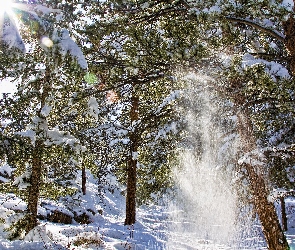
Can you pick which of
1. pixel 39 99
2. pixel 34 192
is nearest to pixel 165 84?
pixel 39 99

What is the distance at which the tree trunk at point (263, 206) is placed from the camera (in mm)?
6316

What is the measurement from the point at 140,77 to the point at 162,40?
0.86 m

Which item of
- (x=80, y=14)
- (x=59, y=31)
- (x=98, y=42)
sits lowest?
(x=59, y=31)

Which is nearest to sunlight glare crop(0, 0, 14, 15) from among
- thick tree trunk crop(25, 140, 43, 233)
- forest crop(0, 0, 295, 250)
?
forest crop(0, 0, 295, 250)

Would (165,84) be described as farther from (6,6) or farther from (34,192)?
(34,192)

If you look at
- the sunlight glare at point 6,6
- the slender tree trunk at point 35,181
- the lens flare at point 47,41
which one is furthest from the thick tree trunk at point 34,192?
the sunlight glare at point 6,6

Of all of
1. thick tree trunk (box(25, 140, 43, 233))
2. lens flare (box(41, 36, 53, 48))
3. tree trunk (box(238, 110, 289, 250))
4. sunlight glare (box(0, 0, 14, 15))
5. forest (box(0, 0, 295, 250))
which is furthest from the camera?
thick tree trunk (box(25, 140, 43, 233))

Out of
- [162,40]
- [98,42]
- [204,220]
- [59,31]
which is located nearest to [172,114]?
[162,40]

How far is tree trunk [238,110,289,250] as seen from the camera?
20.7ft

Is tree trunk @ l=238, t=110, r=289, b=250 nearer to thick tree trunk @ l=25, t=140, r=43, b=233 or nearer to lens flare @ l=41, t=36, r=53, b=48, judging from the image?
lens flare @ l=41, t=36, r=53, b=48

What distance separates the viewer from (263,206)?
6445mm

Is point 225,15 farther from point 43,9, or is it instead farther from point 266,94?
point 43,9

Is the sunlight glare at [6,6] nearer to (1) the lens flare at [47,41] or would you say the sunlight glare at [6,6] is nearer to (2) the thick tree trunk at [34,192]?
(1) the lens flare at [47,41]

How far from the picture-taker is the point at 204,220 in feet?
90.8
